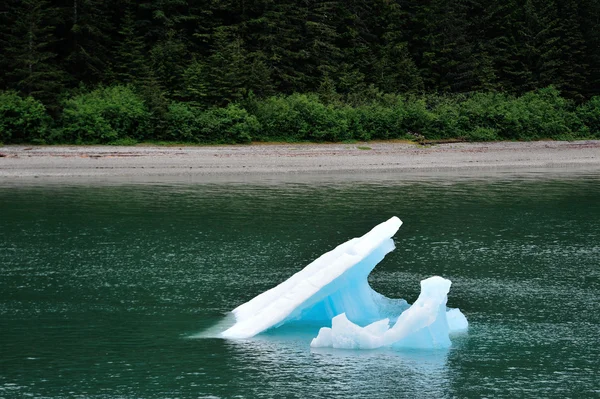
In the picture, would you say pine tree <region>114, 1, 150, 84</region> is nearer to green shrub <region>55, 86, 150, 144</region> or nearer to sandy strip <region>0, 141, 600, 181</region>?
green shrub <region>55, 86, 150, 144</region>

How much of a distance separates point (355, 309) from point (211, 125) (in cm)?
3744

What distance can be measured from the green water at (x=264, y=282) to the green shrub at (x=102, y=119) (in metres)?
8.20

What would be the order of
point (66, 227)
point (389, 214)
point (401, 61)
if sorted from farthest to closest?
point (401, 61)
point (389, 214)
point (66, 227)

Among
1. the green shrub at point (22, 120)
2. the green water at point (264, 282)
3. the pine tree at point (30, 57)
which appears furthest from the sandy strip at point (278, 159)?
the pine tree at point (30, 57)

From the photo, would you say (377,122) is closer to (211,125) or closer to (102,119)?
(211,125)

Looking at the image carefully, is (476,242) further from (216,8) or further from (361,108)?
(216,8)

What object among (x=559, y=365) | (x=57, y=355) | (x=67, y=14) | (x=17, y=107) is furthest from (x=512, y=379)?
(x=67, y=14)

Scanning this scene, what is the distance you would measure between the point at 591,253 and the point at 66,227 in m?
17.8

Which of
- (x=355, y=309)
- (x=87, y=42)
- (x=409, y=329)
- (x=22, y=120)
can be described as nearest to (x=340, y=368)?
(x=409, y=329)

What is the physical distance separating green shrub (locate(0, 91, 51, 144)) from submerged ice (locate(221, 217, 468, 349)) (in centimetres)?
3503

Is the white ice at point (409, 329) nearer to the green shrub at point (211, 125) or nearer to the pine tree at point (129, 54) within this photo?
the green shrub at point (211, 125)

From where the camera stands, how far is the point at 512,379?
15820 millimetres

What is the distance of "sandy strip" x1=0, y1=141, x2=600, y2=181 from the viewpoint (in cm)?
4903

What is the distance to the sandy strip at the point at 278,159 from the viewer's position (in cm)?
Result: 4903
